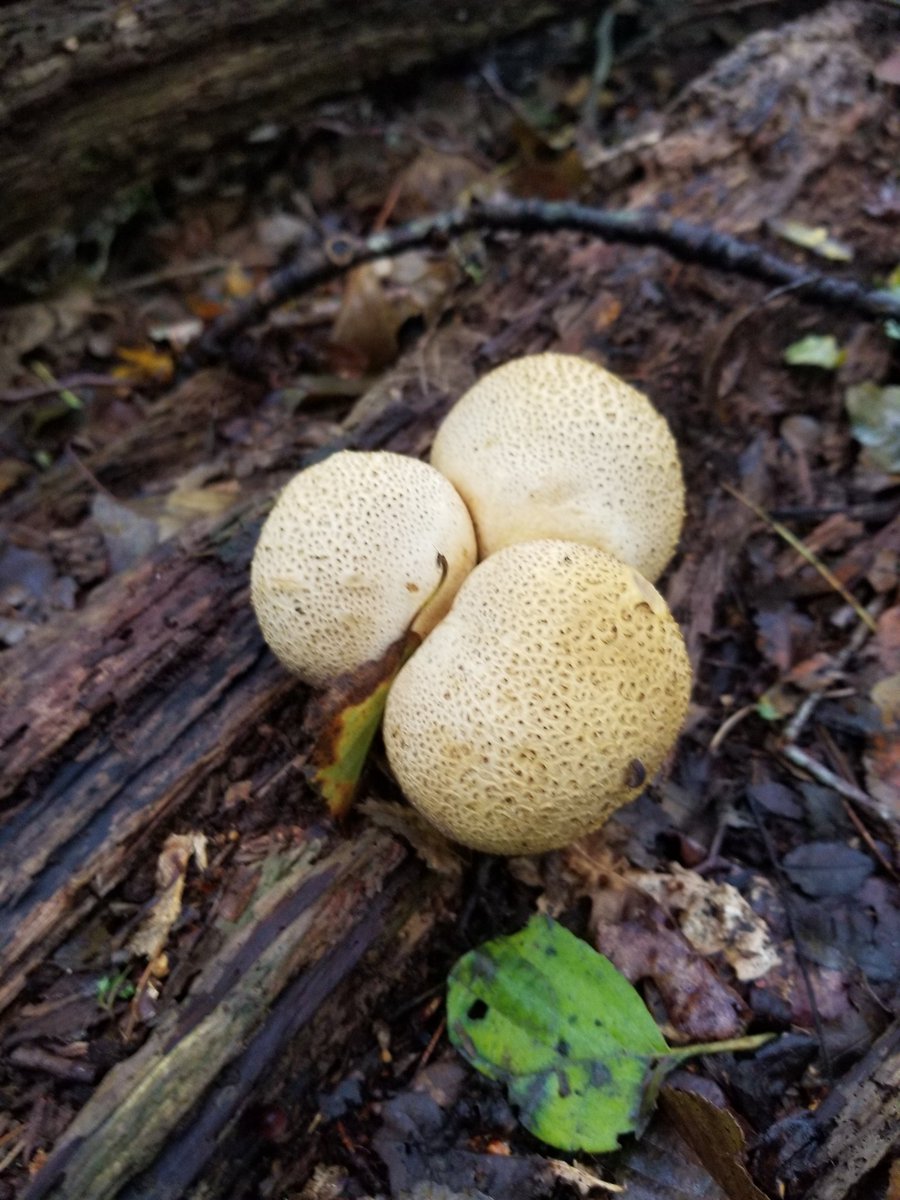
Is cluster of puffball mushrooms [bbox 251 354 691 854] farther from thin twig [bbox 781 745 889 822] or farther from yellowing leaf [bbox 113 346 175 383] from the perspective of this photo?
yellowing leaf [bbox 113 346 175 383]

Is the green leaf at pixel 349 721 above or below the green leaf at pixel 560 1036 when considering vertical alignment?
above

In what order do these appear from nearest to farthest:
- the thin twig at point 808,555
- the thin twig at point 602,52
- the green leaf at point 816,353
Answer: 1. the thin twig at point 808,555
2. the green leaf at point 816,353
3. the thin twig at point 602,52

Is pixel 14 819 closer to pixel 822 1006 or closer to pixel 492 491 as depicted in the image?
pixel 492 491

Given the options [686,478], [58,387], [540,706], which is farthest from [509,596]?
[58,387]

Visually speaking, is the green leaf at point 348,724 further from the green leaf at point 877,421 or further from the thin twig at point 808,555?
the green leaf at point 877,421

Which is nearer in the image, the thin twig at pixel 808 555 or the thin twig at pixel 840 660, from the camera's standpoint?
the thin twig at pixel 840 660

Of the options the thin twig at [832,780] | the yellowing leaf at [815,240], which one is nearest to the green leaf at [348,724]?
the thin twig at [832,780]

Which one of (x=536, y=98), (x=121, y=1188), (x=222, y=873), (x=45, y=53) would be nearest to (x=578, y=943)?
(x=222, y=873)

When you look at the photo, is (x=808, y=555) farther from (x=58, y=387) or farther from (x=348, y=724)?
(x=58, y=387)
